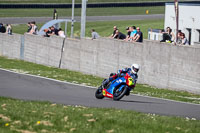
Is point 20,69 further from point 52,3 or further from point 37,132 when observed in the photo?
point 52,3

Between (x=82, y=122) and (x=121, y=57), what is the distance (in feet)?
46.9

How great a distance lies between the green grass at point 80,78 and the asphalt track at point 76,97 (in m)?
0.99

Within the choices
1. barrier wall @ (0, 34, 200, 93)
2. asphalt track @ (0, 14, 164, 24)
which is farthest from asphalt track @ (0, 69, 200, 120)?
asphalt track @ (0, 14, 164, 24)

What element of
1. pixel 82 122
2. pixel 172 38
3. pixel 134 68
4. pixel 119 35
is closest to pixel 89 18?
pixel 119 35

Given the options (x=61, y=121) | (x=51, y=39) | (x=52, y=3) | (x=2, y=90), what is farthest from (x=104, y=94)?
(x=52, y=3)

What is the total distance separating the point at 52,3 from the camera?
2525 inches

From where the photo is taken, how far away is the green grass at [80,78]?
63.9 ft

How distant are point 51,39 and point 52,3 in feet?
114

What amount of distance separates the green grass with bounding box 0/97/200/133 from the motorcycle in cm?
307

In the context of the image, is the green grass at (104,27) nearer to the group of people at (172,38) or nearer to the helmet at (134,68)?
the group of people at (172,38)

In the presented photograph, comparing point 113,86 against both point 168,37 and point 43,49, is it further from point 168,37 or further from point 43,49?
point 43,49

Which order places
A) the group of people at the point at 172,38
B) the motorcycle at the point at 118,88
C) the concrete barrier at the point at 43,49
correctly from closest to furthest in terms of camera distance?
the motorcycle at the point at 118,88 → the group of people at the point at 172,38 → the concrete barrier at the point at 43,49

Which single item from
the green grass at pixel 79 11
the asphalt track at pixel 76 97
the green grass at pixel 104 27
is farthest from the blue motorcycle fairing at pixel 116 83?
the green grass at pixel 79 11

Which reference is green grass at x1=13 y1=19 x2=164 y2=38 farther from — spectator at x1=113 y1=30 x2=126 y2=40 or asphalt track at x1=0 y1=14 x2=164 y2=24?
spectator at x1=113 y1=30 x2=126 y2=40
